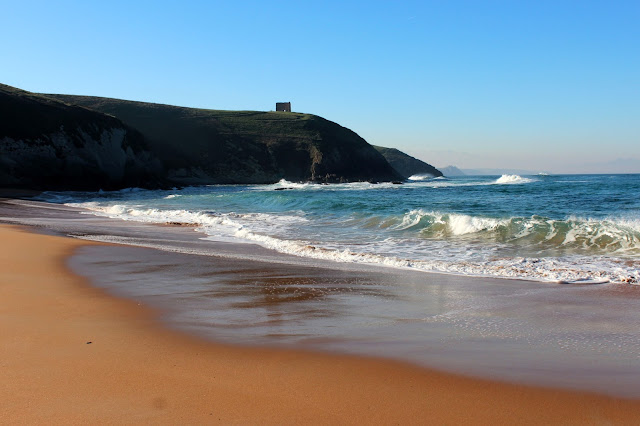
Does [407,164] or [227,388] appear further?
[407,164]

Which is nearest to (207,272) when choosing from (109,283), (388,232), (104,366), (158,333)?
(109,283)

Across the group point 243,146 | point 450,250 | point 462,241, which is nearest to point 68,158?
point 462,241

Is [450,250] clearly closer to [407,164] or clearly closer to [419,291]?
[419,291]

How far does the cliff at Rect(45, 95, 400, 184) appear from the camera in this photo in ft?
248

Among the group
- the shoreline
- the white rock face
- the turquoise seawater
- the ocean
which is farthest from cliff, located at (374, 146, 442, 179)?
the shoreline

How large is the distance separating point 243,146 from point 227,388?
268 ft

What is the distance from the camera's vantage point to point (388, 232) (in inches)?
570

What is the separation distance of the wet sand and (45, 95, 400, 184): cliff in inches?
2677

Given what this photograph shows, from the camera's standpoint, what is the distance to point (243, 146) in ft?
273

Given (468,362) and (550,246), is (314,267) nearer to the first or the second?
(468,362)

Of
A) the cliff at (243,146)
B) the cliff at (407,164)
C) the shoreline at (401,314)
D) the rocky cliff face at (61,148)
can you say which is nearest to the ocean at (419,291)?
the shoreline at (401,314)

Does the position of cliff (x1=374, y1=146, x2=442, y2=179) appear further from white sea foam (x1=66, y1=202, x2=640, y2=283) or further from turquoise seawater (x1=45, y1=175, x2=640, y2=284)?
white sea foam (x1=66, y1=202, x2=640, y2=283)

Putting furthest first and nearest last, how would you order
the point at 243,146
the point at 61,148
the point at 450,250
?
1. the point at 243,146
2. the point at 61,148
3. the point at 450,250

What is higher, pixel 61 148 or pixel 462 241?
pixel 61 148
